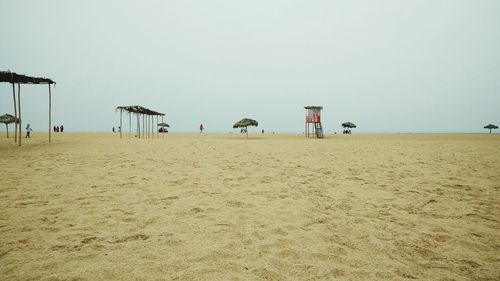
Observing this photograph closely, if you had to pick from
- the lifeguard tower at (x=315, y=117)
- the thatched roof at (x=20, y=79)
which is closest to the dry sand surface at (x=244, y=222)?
the thatched roof at (x=20, y=79)

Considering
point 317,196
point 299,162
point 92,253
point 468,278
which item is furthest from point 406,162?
A: point 92,253

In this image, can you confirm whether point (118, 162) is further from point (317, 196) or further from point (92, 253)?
point (317, 196)

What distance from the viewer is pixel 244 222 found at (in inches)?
191

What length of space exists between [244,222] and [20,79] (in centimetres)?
1702

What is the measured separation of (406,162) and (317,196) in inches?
253

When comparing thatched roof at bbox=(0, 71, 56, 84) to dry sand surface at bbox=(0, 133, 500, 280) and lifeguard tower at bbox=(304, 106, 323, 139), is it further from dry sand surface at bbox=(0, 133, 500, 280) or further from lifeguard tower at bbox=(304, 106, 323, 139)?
lifeguard tower at bbox=(304, 106, 323, 139)

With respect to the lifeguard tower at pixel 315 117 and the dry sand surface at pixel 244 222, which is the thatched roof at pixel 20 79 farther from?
the lifeguard tower at pixel 315 117

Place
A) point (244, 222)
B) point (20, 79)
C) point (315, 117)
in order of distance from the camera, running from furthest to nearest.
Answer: point (315, 117) → point (20, 79) → point (244, 222)

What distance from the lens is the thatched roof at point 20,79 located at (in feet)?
45.3

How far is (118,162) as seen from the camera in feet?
31.8

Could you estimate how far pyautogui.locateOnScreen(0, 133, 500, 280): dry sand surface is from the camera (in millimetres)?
3410

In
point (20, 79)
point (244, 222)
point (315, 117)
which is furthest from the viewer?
point (315, 117)

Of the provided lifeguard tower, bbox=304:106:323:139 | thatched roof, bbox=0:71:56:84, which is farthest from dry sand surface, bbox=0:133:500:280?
lifeguard tower, bbox=304:106:323:139

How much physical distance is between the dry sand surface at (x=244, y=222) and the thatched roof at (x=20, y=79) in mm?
7497
